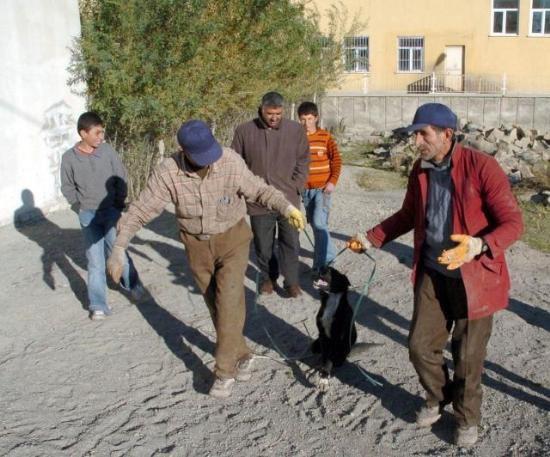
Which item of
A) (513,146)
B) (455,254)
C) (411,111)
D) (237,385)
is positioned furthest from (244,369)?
(411,111)

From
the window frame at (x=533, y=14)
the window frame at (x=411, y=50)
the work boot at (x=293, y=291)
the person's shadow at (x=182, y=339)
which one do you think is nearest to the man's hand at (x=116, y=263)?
the person's shadow at (x=182, y=339)

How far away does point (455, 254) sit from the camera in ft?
10.7

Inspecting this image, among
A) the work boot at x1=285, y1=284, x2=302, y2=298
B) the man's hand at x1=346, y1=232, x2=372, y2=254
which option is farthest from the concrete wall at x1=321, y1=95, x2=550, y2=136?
the man's hand at x1=346, y1=232, x2=372, y2=254

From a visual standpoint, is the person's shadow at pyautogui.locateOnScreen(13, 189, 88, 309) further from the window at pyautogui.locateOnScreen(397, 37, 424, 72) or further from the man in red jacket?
the window at pyautogui.locateOnScreen(397, 37, 424, 72)

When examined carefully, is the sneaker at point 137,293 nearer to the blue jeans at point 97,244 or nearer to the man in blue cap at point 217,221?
the blue jeans at point 97,244

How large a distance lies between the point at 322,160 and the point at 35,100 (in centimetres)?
515

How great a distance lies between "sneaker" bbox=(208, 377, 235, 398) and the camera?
178 inches

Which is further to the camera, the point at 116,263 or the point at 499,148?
the point at 499,148

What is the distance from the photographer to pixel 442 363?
3910 millimetres

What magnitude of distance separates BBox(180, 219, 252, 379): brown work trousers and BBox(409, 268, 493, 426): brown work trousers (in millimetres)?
1227

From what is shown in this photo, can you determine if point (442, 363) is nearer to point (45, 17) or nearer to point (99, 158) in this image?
point (99, 158)

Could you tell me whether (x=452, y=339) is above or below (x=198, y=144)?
below

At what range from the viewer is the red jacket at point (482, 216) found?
10.9ft

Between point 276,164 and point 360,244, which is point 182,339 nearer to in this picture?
point 276,164
